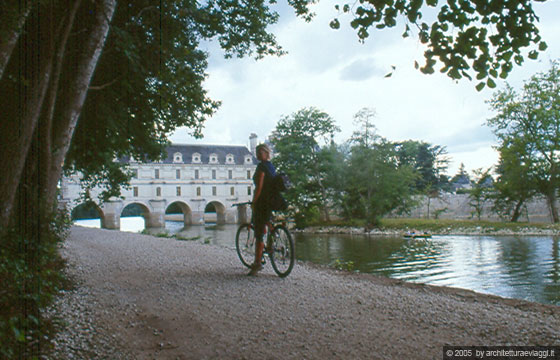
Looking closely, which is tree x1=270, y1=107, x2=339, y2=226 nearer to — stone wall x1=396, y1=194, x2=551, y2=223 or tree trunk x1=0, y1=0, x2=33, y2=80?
stone wall x1=396, y1=194, x2=551, y2=223

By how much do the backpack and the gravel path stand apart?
0.98 metres

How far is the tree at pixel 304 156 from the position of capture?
118 feet

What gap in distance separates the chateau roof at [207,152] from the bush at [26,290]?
5266 cm

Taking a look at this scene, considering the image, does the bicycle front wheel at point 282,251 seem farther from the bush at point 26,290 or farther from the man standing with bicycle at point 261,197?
the bush at point 26,290

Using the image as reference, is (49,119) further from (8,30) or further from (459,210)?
(459,210)

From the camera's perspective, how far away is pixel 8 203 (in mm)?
4238

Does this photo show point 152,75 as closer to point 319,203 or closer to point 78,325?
point 78,325

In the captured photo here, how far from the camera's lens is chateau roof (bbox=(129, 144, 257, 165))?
58.1 meters

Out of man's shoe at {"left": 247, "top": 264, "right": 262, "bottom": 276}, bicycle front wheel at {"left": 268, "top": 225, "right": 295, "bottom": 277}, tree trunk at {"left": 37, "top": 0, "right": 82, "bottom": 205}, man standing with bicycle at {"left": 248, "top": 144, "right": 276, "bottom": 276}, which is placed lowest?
man's shoe at {"left": 247, "top": 264, "right": 262, "bottom": 276}

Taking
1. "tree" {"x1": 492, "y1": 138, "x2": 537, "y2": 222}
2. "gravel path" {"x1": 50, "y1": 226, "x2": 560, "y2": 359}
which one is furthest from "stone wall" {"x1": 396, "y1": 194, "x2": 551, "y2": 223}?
"gravel path" {"x1": 50, "y1": 226, "x2": 560, "y2": 359}

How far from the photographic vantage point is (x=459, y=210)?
4012 centimetres

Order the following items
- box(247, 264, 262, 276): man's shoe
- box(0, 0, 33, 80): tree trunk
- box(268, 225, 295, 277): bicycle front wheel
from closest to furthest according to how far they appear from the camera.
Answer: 1. box(0, 0, 33, 80): tree trunk
2. box(268, 225, 295, 277): bicycle front wheel
3. box(247, 264, 262, 276): man's shoe

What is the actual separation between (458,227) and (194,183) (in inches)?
1441

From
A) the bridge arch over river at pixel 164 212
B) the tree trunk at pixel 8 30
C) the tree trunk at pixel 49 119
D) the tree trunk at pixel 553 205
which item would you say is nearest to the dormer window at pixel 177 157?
the bridge arch over river at pixel 164 212
